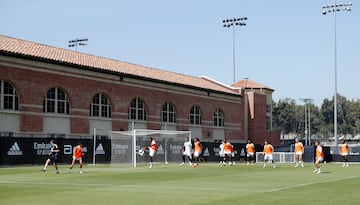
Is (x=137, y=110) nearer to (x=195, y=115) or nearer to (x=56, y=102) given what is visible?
(x=56, y=102)

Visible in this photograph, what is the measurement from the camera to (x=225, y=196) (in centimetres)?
1580

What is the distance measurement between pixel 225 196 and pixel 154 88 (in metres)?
42.3

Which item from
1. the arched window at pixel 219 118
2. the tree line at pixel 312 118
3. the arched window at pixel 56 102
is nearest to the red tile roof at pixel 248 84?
the arched window at pixel 219 118

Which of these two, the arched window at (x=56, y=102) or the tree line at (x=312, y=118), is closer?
the arched window at (x=56, y=102)

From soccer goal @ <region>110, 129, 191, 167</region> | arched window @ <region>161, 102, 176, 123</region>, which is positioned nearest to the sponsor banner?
soccer goal @ <region>110, 129, 191, 167</region>

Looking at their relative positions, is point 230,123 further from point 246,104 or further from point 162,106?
point 162,106

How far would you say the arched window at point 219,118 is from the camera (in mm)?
68688

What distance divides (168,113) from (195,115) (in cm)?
579

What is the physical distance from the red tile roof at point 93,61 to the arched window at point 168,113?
2682mm

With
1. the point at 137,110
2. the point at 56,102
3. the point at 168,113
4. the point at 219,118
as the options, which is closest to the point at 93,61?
the point at 137,110

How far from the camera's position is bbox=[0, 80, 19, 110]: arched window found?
1622 inches

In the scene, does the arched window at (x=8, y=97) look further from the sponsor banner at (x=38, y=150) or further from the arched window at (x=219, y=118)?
the arched window at (x=219, y=118)

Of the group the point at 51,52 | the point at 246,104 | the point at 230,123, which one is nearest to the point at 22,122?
the point at 51,52

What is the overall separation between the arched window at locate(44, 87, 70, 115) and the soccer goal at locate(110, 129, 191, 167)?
5161mm
